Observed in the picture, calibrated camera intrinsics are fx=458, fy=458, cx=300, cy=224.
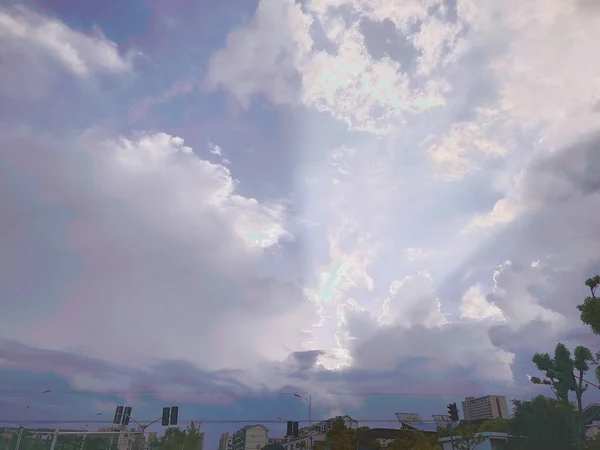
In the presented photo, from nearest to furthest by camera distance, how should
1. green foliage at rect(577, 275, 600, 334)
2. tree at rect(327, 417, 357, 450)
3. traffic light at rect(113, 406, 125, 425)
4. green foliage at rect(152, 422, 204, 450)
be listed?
green foliage at rect(577, 275, 600, 334) < traffic light at rect(113, 406, 125, 425) < tree at rect(327, 417, 357, 450) < green foliage at rect(152, 422, 204, 450)

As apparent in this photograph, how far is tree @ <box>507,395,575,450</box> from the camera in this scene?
5278 centimetres

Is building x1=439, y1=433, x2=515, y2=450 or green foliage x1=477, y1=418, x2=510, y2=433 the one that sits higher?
green foliage x1=477, y1=418, x2=510, y2=433

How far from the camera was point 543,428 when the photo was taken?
53.8 m

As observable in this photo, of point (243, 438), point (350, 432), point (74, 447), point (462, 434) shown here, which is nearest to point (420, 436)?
point (462, 434)

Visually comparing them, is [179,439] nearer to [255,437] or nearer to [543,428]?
[543,428]

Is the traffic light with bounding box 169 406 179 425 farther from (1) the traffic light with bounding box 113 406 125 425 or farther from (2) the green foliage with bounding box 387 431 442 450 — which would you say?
(2) the green foliage with bounding box 387 431 442 450

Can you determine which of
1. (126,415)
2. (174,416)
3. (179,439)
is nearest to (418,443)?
(174,416)

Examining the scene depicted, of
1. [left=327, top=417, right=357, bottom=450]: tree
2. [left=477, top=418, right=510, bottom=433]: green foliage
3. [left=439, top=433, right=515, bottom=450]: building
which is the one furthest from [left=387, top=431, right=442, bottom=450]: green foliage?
[left=477, top=418, right=510, bottom=433]: green foliage

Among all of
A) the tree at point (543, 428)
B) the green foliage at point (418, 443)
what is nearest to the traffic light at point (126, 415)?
the green foliage at point (418, 443)

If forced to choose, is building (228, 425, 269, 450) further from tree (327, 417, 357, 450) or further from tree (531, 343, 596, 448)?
tree (531, 343, 596, 448)

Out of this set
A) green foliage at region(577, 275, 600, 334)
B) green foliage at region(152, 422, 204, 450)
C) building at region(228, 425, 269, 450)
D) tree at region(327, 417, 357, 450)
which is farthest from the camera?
building at region(228, 425, 269, 450)

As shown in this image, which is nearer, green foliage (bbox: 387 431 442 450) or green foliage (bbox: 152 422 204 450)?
green foliage (bbox: 387 431 442 450)

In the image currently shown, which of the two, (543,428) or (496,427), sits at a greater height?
(496,427)

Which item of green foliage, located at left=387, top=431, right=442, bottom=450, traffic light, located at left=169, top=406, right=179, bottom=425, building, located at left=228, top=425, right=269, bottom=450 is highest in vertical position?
building, located at left=228, top=425, right=269, bottom=450
